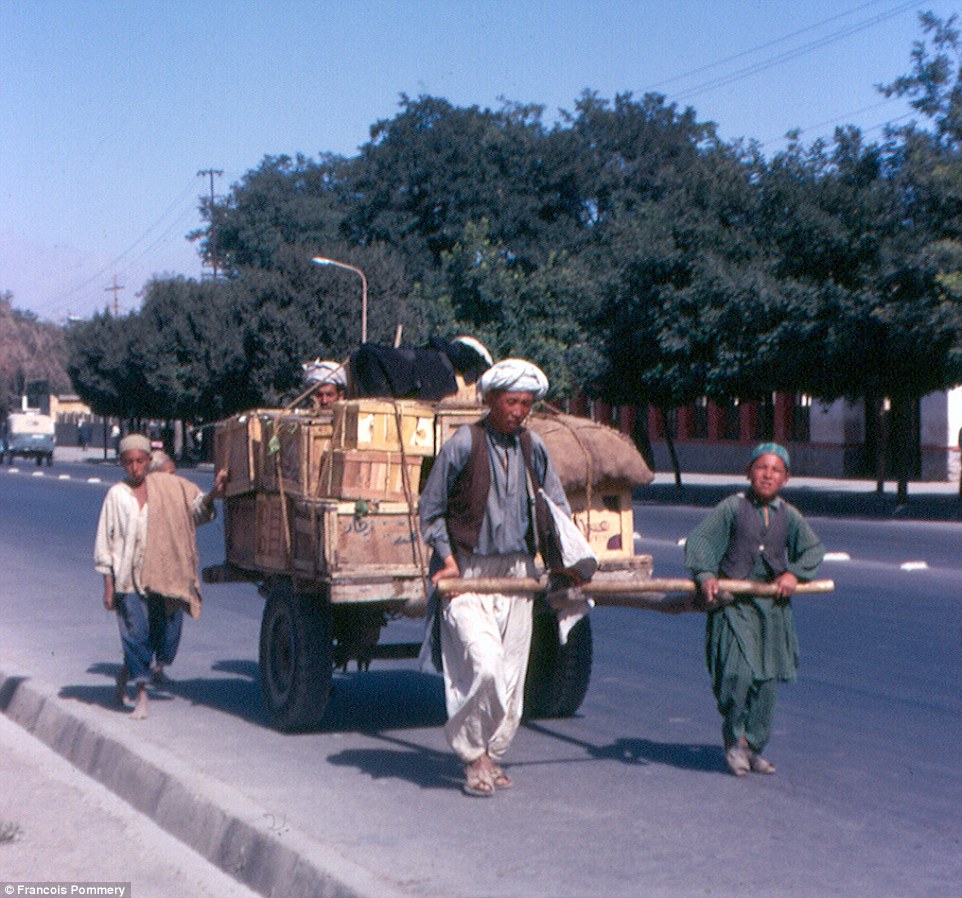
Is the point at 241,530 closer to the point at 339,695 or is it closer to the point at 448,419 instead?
the point at 339,695

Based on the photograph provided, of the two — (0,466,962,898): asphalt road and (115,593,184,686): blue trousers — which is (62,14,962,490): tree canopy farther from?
(115,593,184,686): blue trousers

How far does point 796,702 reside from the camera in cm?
921

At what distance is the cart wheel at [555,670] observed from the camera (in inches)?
334

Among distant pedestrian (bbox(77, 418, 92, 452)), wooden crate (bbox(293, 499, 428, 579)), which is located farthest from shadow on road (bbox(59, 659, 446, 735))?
distant pedestrian (bbox(77, 418, 92, 452))

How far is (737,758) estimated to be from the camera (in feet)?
22.6

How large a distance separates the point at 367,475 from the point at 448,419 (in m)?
0.56

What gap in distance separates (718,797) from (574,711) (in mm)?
2184

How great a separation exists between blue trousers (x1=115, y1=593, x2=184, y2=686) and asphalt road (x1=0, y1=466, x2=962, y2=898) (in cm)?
31

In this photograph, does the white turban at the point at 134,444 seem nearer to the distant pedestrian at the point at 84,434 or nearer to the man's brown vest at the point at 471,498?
the man's brown vest at the point at 471,498

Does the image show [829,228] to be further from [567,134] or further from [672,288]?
[567,134]

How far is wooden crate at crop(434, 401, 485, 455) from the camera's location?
8.03 meters

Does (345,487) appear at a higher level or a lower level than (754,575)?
higher

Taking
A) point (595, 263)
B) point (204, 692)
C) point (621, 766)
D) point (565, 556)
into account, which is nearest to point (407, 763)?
point (621, 766)

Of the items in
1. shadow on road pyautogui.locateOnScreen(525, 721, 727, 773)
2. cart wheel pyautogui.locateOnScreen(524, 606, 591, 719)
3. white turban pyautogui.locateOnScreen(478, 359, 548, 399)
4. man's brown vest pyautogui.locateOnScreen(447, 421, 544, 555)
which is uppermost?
white turban pyautogui.locateOnScreen(478, 359, 548, 399)
